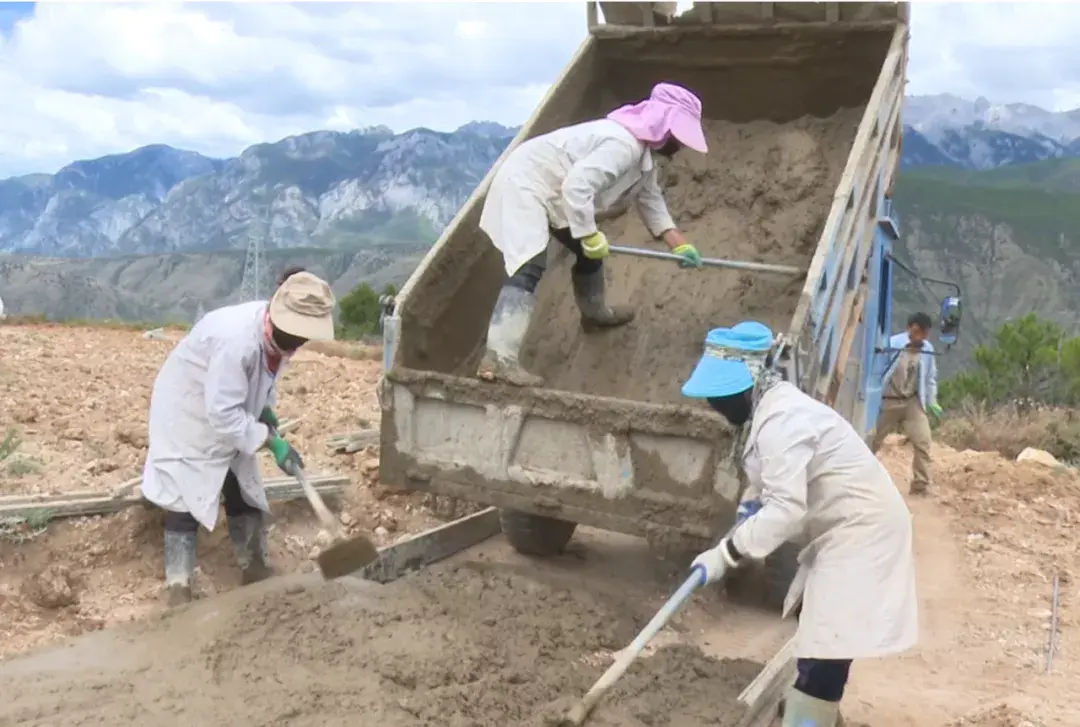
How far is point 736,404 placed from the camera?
3.39m

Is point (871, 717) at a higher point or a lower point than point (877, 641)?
lower

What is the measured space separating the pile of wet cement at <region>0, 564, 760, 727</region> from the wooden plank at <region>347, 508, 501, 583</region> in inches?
5.3

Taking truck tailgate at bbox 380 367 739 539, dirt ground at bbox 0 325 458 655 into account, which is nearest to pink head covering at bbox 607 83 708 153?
truck tailgate at bbox 380 367 739 539

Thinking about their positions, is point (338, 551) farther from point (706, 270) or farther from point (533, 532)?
point (706, 270)

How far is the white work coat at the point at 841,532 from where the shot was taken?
327 cm

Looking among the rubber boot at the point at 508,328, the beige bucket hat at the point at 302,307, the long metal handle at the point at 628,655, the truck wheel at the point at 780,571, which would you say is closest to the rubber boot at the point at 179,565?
the beige bucket hat at the point at 302,307

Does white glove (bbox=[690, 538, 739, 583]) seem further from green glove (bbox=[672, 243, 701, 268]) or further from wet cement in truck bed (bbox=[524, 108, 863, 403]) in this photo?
wet cement in truck bed (bbox=[524, 108, 863, 403])

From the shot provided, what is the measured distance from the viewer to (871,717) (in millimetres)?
4094

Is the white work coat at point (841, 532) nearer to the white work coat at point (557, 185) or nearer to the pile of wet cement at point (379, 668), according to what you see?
the pile of wet cement at point (379, 668)

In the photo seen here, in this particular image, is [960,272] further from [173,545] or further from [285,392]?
[173,545]

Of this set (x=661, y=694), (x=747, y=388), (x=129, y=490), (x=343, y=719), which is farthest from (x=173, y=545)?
(x=747, y=388)

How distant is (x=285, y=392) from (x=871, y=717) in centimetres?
543

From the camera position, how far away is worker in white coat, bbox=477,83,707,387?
4.52 metres

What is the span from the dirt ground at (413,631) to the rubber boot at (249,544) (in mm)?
136
